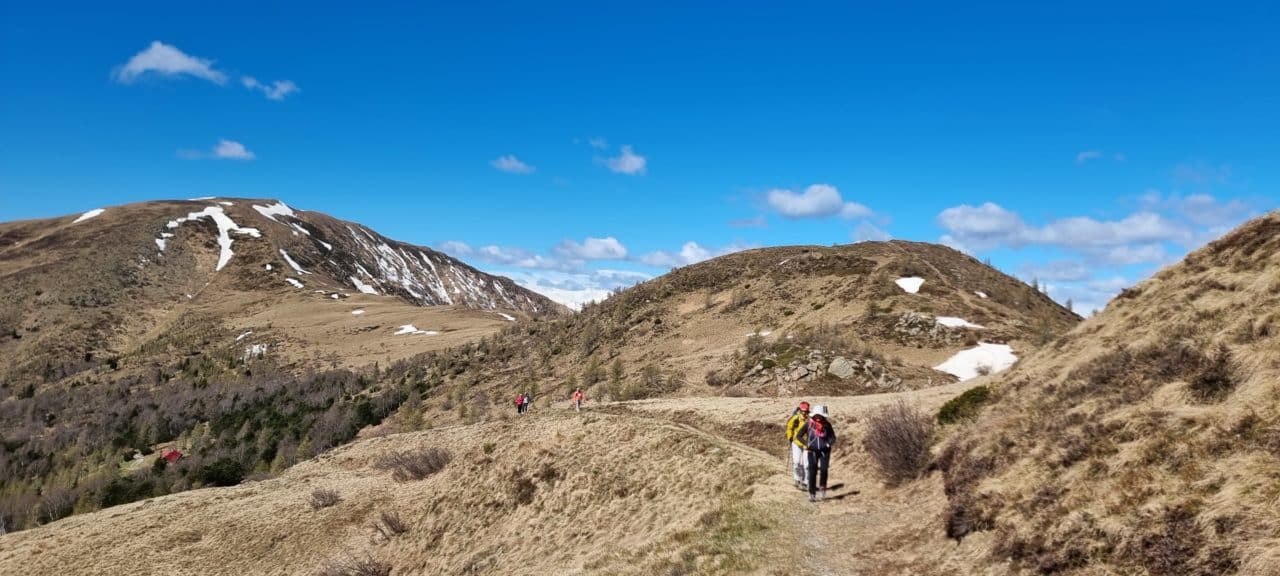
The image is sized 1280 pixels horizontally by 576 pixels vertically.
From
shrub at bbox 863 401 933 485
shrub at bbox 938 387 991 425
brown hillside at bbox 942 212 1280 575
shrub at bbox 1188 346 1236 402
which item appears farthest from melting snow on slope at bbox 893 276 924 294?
shrub at bbox 1188 346 1236 402

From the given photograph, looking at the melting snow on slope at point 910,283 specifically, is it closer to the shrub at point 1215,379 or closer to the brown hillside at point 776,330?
the brown hillside at point 776,330

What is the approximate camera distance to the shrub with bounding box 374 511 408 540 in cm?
1811

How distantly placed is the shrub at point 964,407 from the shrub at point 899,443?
1.57 feet

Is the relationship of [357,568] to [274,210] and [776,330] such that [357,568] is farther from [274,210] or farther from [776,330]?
[274,210]

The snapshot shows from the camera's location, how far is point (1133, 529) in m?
7.25

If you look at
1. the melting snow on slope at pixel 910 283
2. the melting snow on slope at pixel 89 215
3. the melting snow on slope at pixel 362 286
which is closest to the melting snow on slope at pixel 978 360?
the melting snow on slope at pixel 910 283

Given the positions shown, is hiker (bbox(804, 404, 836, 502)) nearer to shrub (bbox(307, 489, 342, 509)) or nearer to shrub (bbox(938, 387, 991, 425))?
shrub (bbox(938, 387, 991, 425))

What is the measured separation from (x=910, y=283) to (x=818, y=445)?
37291 mm

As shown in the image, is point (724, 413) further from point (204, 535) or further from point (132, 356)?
point (132, 356)

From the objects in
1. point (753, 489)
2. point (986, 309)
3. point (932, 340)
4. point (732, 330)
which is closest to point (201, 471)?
point (732, 330)

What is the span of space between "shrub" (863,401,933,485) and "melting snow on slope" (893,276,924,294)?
32987 millimetres

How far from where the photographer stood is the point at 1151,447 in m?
8.44

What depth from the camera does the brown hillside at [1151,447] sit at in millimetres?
6816

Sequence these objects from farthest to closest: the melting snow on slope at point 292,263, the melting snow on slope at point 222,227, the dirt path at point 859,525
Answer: the melting snow on slope at point 222,227 < the melting snow on slope at point 292,263 < the dirt path at point 859,525
